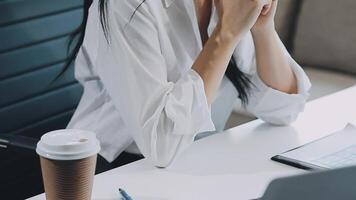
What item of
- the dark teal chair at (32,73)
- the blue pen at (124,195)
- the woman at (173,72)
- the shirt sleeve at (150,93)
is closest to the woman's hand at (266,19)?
the woman at (173,72)

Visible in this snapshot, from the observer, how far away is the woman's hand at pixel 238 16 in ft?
4.20

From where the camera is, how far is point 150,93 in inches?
48.5

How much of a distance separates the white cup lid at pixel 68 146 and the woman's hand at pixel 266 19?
62 centimetres

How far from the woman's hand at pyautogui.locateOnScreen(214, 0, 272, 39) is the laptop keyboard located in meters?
0.29

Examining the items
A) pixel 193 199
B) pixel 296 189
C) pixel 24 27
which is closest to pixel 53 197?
pixel 193 199

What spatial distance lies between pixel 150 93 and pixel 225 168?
0.20 metres

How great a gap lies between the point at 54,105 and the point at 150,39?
0.77 m

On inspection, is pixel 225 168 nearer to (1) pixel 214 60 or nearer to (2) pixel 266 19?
(1) pixel 214 60

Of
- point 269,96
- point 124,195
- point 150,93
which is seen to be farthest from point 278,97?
point 124,195

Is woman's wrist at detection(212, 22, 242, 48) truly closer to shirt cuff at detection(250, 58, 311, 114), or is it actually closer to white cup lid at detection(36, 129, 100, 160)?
shirt cuff at detection(250, 58, 311, 114)

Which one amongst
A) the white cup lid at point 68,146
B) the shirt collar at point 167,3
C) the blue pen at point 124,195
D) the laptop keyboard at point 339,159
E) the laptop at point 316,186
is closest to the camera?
the laptop at point 316,186

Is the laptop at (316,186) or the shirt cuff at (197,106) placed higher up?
the laptop at (316,186)

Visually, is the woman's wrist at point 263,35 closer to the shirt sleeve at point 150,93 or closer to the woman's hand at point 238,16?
the woman's hand at point 238,16

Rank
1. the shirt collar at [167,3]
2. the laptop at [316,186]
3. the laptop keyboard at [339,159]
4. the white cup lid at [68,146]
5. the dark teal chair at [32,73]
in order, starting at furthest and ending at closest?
1. the dark teal chair at [32,73]
2. the shirt collar at [167,3]
3. the laptop keyboard at [339,159]
4. the white cup lid at [68,146]
5. the laptop at [316,186]
